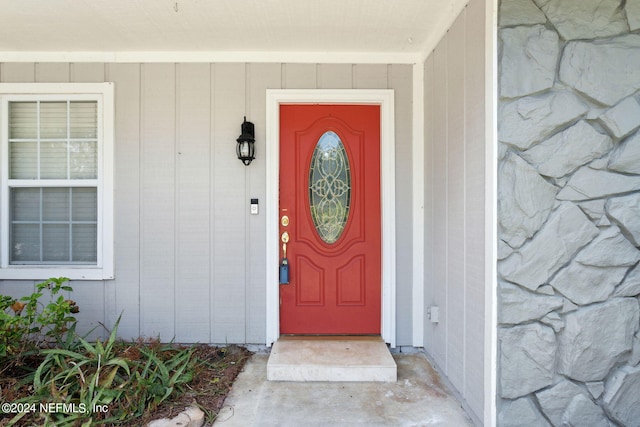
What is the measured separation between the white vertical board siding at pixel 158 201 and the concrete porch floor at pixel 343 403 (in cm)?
91

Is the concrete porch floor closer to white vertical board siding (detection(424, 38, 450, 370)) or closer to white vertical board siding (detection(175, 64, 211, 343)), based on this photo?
white vertical board siding (detection(424, 38, 450, 370))

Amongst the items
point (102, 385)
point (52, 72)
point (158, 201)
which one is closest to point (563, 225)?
point (102, 385)

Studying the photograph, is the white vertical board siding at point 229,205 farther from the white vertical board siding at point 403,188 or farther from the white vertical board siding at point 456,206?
the white vertical board siding at point 456,206

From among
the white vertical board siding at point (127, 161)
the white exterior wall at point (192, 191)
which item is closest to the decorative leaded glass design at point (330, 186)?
the white exterior wall at point (192, 191)

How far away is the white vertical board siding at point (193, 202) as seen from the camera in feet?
10.6

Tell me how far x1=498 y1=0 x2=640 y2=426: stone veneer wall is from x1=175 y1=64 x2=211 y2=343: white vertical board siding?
2.17 m

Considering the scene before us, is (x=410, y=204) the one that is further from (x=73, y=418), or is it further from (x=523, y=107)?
(x=73, y=418)

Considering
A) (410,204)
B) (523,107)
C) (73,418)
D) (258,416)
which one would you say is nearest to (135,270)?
(73,418)

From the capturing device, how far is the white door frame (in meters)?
3.21

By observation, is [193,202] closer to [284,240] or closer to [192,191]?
[192,191]

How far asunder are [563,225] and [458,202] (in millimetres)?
602

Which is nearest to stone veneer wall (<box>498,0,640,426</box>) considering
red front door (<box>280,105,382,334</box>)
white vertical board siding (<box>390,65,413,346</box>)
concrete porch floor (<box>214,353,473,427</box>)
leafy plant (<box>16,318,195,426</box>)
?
concrete porch floor (<box>214,353,473,427</box>)

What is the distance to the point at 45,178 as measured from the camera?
3273 mm

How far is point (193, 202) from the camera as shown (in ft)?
10.6
